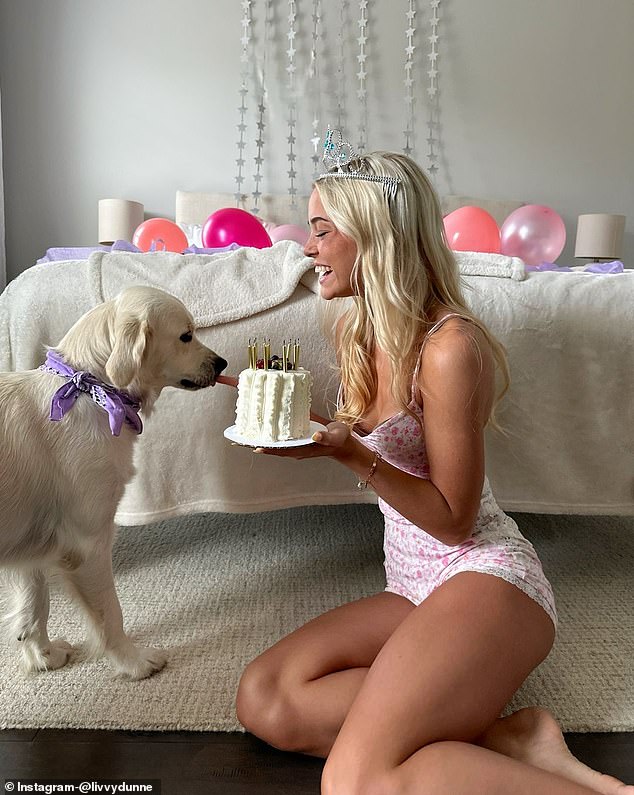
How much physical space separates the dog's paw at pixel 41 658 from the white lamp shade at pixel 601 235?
4.75 meters

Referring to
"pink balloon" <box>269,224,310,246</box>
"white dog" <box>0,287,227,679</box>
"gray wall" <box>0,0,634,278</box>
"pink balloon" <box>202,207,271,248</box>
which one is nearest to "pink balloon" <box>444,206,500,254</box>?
"pink balloon" <box>269,224,310,246</box>

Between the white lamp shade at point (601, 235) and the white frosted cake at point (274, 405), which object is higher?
the white lamp shade at point (601, 235)

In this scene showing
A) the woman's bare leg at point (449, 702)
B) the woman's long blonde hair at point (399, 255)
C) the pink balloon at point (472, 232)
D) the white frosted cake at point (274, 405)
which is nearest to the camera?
the woman's bare leg at point (449, 702)

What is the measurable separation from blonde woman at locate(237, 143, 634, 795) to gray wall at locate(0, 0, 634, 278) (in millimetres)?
3980

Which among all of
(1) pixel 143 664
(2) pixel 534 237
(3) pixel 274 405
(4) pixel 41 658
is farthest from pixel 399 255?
(2) pixel 534 237

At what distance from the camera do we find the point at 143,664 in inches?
58.5

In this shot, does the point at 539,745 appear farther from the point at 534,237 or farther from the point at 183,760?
the point at 534,237

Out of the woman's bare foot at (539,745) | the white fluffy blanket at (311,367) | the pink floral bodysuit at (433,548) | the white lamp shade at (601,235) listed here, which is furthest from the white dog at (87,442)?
the white lamp shade at (601,235)

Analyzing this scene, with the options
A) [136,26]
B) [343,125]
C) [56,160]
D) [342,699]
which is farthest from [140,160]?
[342,699]

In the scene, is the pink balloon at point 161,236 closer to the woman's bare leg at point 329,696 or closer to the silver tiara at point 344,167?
the silver tiara at point 344,167

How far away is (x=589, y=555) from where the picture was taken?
7.51 ft

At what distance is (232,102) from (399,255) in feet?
14.0

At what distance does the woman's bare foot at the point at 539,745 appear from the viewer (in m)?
1.09

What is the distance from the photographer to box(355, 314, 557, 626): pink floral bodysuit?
1266mm
